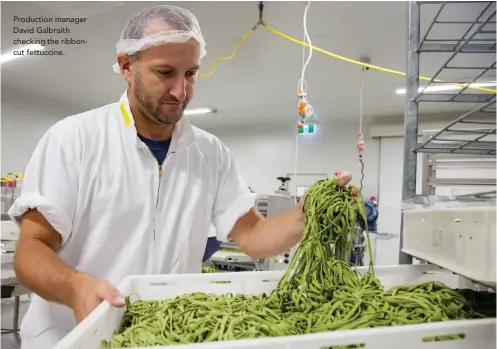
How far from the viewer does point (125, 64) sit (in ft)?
4.18

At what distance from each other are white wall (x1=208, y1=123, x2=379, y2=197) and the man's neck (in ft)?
18.4

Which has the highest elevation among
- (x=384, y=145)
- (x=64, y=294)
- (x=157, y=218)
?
(x=384, y=145)

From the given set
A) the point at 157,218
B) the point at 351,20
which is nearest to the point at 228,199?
the point at 157,218

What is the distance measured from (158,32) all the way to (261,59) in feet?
9.63

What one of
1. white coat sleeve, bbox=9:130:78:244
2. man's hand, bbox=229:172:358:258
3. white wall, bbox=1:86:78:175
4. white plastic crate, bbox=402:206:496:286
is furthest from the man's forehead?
white wall, bbox=1:86:78:175

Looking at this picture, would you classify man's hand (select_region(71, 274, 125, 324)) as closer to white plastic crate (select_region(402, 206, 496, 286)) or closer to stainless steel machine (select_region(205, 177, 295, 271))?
white plastic crate (select_region(402, 206, 496, 286))

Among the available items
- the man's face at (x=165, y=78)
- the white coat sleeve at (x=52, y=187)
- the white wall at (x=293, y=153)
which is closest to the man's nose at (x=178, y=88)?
the man's face at (x=165, y=78)

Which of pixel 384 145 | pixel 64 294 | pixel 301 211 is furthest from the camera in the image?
pixel 384 145

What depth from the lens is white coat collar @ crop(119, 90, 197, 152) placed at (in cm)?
126

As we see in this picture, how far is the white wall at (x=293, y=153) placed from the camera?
6630 millimetres

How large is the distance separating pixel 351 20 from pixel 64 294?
2906mm

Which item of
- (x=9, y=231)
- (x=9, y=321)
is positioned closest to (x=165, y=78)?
(x=9, y=231)

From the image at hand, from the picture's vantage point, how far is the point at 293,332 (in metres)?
0.69

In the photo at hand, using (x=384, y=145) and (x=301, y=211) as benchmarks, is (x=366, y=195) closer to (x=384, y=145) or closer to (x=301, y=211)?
(x=384, y=145)
